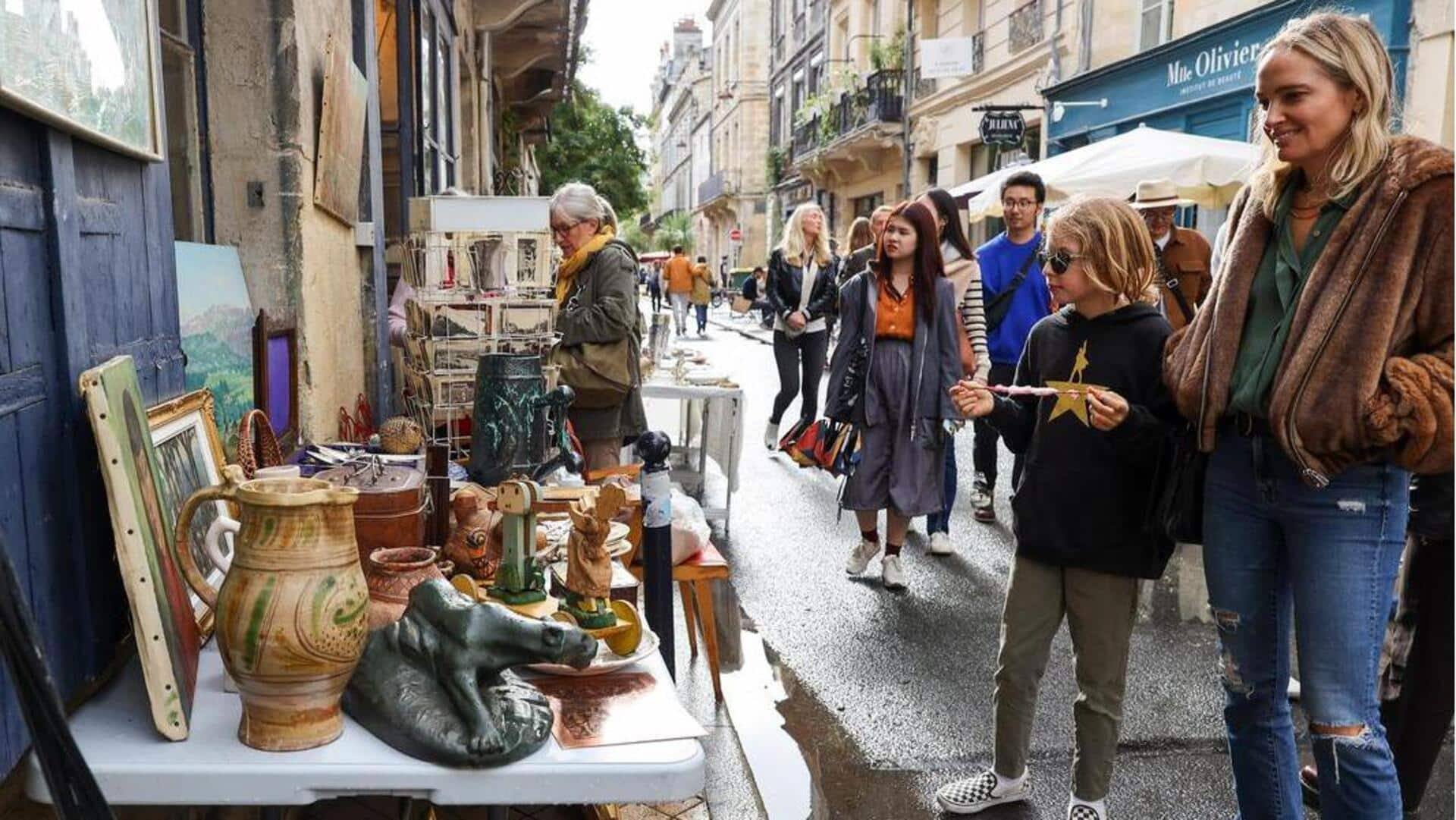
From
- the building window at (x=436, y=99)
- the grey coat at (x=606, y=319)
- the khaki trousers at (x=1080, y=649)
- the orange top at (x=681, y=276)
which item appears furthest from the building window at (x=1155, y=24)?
the khaki trousers at (x=1080, y=649)

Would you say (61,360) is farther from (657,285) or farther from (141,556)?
(657,285)

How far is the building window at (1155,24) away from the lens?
12.9m

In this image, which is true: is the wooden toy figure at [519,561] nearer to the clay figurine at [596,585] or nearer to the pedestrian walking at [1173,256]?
the clay figurine at [596,585]

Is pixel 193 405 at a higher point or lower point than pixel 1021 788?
higher

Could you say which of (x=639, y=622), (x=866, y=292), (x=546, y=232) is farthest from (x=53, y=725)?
(x=866, y=292)

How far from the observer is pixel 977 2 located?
18188 mm

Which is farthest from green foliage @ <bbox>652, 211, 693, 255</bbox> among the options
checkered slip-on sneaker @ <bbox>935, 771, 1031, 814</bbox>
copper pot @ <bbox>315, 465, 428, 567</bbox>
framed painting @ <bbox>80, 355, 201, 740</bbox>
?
framed painting @ <bbox>80, 355, 201, 740</bbox>

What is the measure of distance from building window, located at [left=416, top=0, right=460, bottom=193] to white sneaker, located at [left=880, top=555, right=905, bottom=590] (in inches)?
128

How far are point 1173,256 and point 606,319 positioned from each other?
9.41 feet

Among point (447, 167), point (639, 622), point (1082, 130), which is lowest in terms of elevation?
point (639, 622)

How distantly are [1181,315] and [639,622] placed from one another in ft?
12.7

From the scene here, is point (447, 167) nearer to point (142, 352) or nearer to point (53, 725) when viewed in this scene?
point (142, 352)

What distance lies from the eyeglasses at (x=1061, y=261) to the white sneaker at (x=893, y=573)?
8.19 ft

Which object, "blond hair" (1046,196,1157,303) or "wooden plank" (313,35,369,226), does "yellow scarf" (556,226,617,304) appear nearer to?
"wooden plank" (313,35,369,226)
